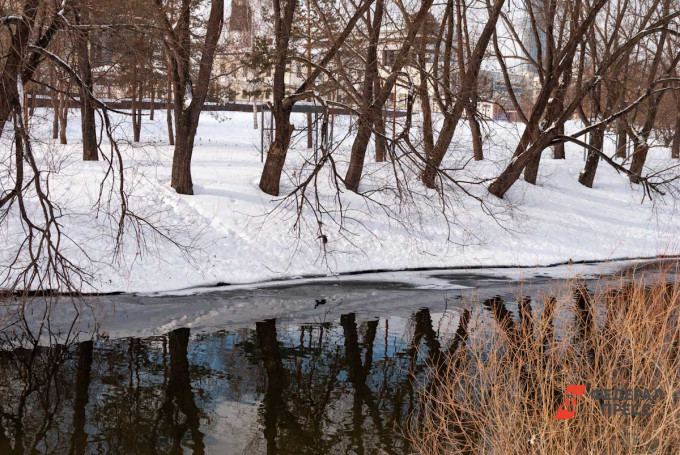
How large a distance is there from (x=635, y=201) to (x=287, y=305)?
14959 millimetres

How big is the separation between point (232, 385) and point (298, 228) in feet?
27.6

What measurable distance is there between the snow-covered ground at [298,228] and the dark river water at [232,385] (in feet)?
6.82

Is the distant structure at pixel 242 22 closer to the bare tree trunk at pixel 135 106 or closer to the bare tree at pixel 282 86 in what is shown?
the bare tree trunk at pixel 135 106

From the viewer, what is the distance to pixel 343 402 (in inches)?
343

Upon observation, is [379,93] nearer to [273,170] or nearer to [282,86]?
[282,86]

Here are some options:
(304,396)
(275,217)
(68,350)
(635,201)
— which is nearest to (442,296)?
(275,217)

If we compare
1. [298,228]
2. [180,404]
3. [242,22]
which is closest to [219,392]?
[180,404]

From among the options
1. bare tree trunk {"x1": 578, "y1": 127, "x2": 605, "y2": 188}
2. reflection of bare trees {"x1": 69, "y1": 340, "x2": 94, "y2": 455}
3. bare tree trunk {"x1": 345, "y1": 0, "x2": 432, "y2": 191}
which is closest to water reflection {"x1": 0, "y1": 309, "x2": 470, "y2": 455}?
reflection of bare trees {"x1": 69, "y1": 340, "x2": 94, "y2": 455}

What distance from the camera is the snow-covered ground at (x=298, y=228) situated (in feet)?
49.2

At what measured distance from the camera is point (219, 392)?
8906mm

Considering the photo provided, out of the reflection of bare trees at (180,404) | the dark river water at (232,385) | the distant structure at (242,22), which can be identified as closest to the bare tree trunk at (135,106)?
the distant structure at (242,22)

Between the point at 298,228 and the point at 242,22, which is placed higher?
the point at 242,22

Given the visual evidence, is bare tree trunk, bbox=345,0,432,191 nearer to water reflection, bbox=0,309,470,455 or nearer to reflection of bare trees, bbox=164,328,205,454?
water reflection, bbox=0,309,470,455

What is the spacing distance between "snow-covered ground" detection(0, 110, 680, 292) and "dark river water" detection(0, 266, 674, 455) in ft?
6.82
